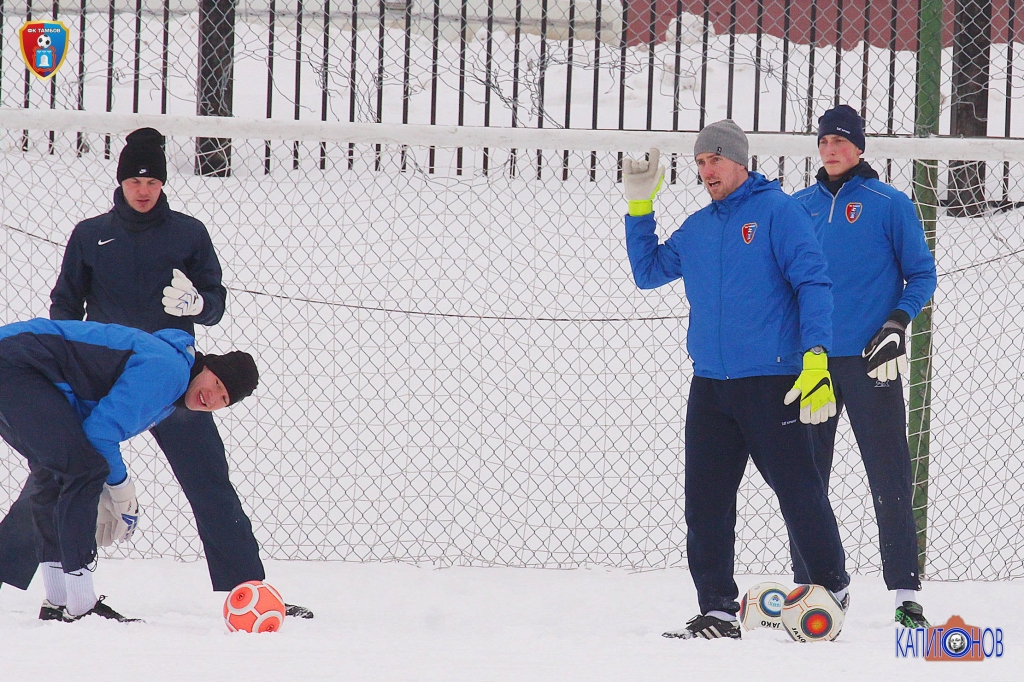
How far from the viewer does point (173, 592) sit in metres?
3.97

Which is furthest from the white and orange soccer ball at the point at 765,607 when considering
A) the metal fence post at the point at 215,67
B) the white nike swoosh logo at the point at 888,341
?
the metal fence post at the point at 215,67

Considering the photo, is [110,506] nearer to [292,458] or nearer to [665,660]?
[665,660]

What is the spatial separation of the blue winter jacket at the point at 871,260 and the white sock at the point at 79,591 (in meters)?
2.46

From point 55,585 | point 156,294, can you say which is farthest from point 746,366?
point 55,585

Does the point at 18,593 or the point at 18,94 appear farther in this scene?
the point at 18,94

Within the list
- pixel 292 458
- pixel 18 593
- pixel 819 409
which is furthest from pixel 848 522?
pixel 18 593

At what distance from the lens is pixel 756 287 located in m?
3.18

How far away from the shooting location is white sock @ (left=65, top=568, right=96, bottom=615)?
3.04 metres

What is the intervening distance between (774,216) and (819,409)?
612mm

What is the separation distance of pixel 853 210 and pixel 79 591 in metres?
2.72

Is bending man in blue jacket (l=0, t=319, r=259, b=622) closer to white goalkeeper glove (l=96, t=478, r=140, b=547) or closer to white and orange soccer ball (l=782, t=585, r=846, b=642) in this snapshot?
white goalkeeper glove (l=96, t=478, r=140, b=547)

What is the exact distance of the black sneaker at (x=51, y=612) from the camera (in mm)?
3180

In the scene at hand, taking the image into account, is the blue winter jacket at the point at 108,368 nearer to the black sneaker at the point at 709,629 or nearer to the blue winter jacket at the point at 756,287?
the blue winter jacket at the point at 756,287

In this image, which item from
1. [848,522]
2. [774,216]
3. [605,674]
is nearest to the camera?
[605,674]
